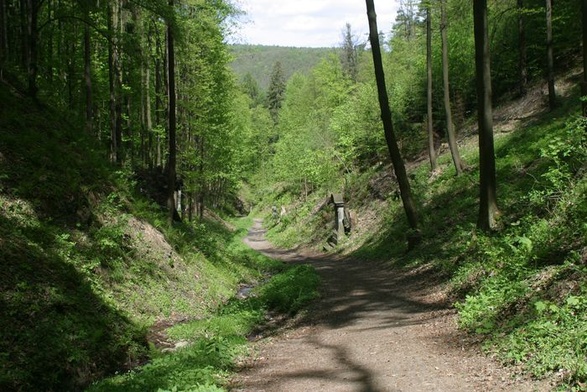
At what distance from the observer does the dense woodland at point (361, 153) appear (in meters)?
7.22

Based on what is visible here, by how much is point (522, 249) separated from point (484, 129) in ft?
11.3

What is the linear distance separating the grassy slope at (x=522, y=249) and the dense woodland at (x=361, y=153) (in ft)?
0.14

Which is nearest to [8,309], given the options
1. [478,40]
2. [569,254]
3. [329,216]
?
[569,254]

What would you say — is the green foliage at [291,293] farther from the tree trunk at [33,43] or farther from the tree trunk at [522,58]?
the tree trunk at [522,58]

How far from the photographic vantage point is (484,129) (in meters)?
10.5

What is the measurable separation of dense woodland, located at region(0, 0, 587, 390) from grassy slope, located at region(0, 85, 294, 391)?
0.18 ft

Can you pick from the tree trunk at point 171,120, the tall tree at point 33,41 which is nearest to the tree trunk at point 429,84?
the tree trunk at point 171,120

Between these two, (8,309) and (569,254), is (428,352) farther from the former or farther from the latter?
(8,309)

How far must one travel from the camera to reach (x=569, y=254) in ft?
22.4

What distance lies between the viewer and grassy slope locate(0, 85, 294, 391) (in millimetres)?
6723

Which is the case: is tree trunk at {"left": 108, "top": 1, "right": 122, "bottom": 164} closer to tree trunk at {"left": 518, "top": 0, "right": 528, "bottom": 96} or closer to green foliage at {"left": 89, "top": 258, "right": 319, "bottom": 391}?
green foliage at {"left": 89, "top": 258, "right": 319, "bottom": 391}

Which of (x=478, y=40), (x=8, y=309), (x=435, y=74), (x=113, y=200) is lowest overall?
(x=8, y=309)

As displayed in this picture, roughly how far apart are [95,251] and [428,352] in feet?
24.1

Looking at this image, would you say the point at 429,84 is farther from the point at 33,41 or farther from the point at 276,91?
the point at 276,91
